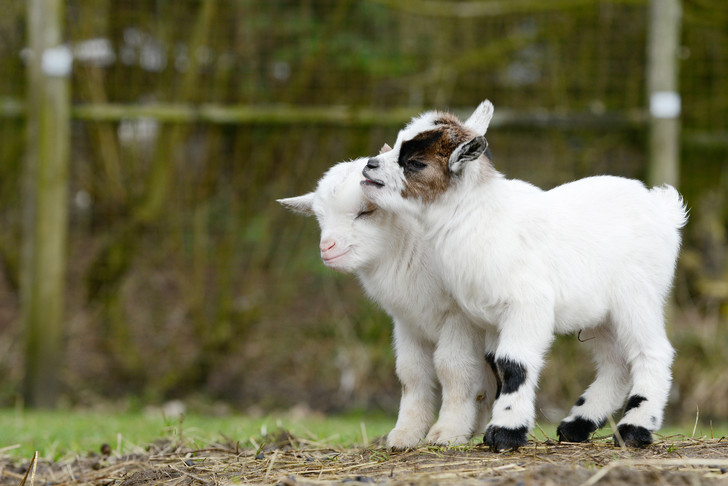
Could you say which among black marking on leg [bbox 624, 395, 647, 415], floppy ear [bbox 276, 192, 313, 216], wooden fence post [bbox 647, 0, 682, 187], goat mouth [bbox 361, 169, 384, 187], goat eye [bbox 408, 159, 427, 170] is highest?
wooden fence post [bbox 647, 0, 682, 187]

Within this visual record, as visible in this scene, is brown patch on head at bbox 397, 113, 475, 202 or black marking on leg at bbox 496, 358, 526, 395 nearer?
black marking on leg at bbox 496, 358, 526, 395

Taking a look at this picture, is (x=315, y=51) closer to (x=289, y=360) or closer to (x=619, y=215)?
(x=289, y=360)

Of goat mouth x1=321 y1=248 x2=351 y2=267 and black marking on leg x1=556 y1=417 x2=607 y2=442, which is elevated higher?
goat mouth x1=321 y1=248 x2=351 y2=267

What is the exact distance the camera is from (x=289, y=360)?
880 centimetres

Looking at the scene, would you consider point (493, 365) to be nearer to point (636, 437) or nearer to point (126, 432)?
point (636, 437)

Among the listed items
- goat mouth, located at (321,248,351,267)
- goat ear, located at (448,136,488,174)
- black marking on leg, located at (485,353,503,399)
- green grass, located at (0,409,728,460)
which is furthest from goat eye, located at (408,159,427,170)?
green grass, located at (0,409,728,460)

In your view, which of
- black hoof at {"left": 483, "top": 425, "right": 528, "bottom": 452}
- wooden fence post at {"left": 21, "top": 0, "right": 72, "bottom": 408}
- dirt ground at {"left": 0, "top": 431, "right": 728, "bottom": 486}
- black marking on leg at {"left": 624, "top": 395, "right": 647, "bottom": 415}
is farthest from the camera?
wooden fence post at {"left": 21, "top": 0, "right": 72, "bottom": 408}

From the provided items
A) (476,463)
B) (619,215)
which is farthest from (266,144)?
(476,463)

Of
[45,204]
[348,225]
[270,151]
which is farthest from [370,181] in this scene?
[45,204]

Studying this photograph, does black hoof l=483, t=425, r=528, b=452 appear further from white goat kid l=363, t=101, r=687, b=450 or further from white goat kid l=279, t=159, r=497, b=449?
white goat kid l=279, t=159, r=497, b=449

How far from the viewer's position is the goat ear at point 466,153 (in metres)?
3.61

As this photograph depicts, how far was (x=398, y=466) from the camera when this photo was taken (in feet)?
11.4

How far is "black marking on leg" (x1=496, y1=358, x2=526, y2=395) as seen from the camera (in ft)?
11.8

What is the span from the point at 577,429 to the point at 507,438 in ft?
1.93
